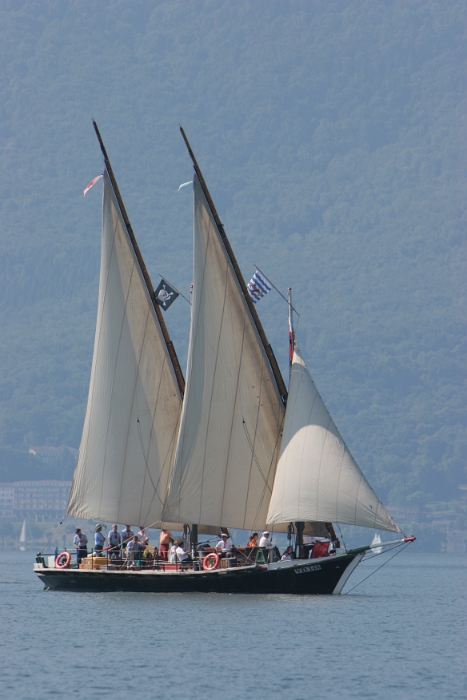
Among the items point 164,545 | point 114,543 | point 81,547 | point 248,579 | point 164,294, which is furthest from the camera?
point 81,547

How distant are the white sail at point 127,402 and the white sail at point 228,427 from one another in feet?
9.39

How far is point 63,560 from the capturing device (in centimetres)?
6538

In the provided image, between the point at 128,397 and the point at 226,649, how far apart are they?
17.8 metres

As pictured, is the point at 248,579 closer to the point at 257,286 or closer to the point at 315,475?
the point at 315,475

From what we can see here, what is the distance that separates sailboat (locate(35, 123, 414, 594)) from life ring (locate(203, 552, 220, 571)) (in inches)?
3.7

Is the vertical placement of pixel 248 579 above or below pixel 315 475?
below

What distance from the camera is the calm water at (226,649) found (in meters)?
41.5

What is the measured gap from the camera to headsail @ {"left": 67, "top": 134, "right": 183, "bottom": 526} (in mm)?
63219

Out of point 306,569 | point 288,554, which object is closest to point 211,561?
point 288,554

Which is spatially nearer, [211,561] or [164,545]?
[211,561]

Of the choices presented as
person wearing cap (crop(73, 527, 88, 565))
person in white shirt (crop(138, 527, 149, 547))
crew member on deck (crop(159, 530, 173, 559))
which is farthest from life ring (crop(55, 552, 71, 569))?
crew member on deck (crop(159, 530, 173, 559))

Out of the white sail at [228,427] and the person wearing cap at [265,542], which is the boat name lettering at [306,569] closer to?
the person wearing cap at [265,542]

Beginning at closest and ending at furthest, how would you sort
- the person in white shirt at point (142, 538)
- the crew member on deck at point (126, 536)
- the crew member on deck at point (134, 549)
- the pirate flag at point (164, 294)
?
the crew member on deck at point (134, 549) < the crew member on deck at point (126, 536) < the person in white shirt at point (142, 538) < the pirate flag at point (164, 294)

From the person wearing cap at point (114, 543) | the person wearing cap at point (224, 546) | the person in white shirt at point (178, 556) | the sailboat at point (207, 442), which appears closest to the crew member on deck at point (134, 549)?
the sailboat at point (207, 442)
